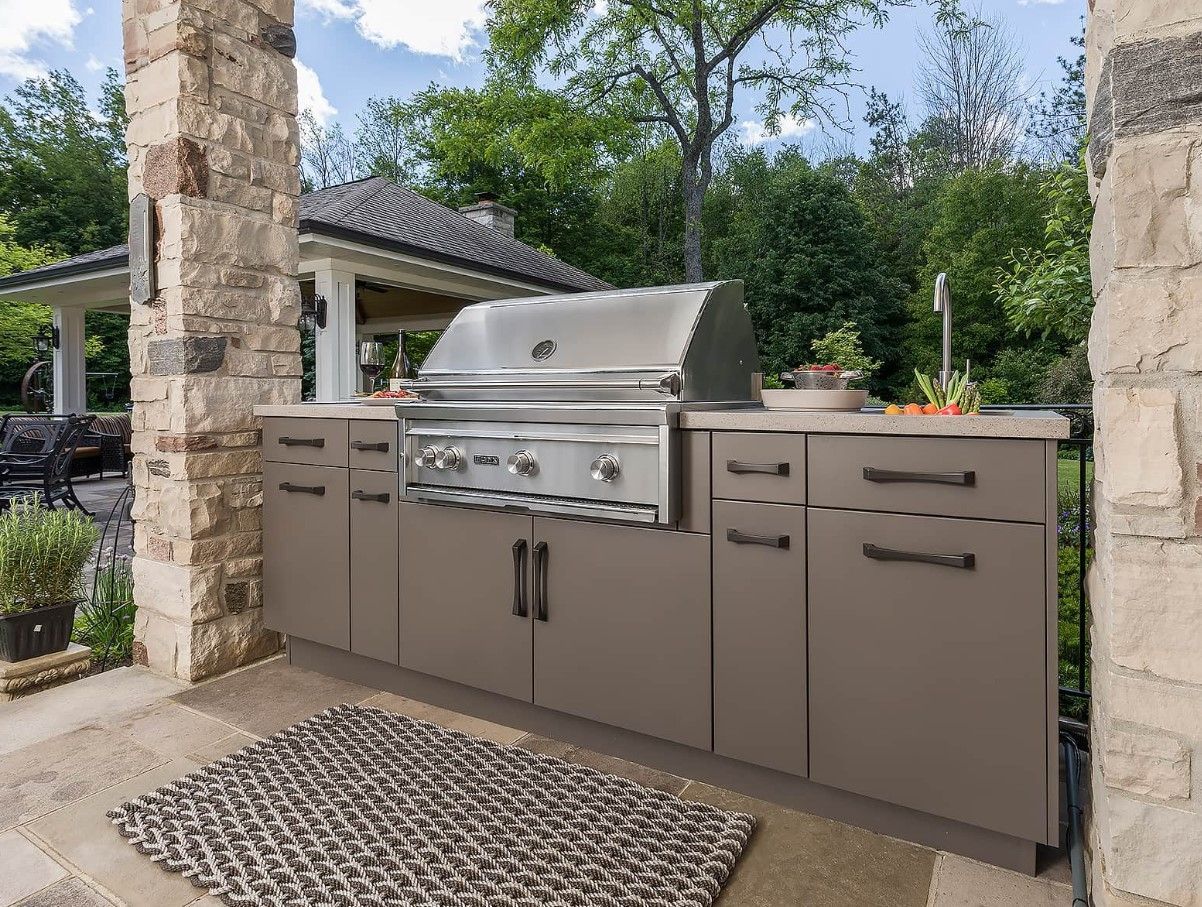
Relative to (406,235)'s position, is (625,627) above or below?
below

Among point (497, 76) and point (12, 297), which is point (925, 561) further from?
point (497, 76)

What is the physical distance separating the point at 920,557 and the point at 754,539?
41 centimetres

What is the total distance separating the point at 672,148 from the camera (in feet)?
52.2

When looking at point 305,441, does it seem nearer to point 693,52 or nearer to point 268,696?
point 268,696

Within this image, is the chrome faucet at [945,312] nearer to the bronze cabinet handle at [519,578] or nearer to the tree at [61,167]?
the bronze cabinet handle at [519,578]

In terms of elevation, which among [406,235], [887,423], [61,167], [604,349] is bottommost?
[887,423]

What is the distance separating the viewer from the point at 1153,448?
132 cm

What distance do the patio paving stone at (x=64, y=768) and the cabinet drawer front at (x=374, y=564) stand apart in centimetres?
75

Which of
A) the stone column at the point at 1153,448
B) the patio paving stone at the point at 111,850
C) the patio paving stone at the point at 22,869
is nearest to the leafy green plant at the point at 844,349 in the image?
the stone column at the point at 1153,448

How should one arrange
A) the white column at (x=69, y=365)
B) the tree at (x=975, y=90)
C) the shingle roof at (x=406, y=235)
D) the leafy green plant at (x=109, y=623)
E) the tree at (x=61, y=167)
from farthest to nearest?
1. the tree at (x=61, y=167)
2. the tree at (x=975, y=90)
3. the white column at (x=69, y=365)
4. the shingle roof at (x=406, y=235)
5. the leafy green plant at (x=109, y=623)

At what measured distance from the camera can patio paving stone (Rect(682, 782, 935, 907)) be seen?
66.2 inches

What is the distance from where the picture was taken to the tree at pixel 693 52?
48.5 feet

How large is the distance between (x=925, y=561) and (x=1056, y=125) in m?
17.7

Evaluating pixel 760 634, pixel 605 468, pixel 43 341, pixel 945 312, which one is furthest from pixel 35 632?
pixel 43 341
